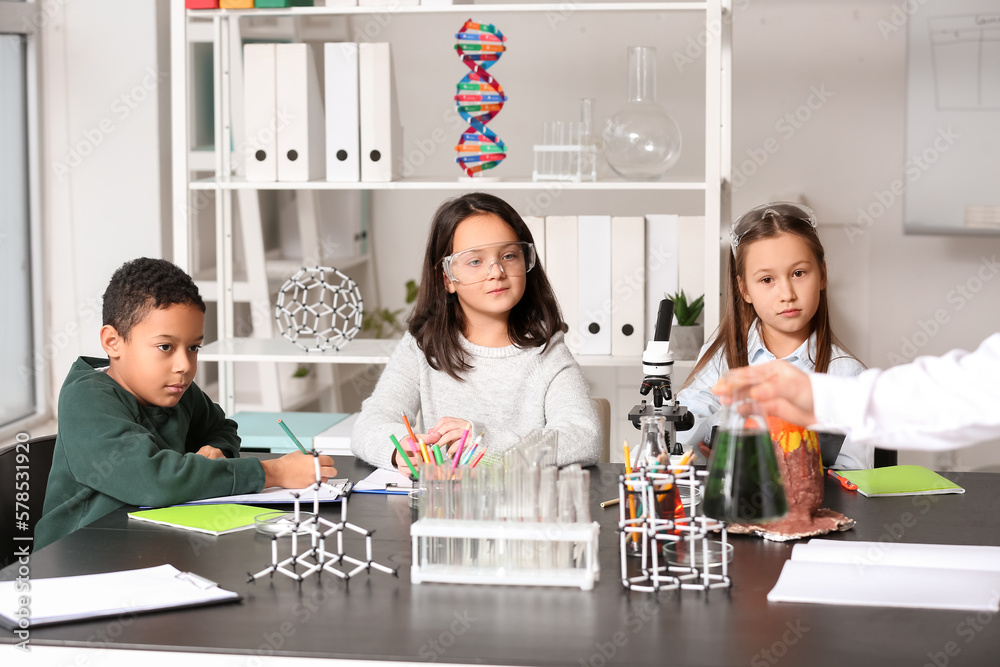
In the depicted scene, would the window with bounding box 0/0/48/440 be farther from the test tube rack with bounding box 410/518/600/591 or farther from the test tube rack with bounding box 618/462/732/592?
the test tube rack with bounding box 618/462/732/592

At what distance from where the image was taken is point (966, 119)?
11.6 ft

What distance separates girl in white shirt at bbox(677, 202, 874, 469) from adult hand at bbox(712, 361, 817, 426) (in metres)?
0.84

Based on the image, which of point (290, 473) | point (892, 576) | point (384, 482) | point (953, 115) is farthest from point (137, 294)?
point (953, 115)

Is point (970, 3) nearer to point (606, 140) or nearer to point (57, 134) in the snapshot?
point (606, 140)

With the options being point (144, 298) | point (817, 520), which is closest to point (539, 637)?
point (817, 520)

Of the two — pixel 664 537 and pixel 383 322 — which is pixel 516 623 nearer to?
pixel 664 537

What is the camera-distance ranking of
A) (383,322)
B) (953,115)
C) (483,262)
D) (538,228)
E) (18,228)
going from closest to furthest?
(483,262)
(538,228)
(18,228)
(953,115)
(383,322)

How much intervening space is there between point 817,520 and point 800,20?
2.79 metres

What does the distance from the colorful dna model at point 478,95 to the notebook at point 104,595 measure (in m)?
1.86

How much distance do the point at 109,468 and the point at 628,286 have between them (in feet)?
5.50

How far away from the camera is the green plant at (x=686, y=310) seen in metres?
2.82

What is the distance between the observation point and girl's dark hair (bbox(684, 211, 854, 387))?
6.89 ft

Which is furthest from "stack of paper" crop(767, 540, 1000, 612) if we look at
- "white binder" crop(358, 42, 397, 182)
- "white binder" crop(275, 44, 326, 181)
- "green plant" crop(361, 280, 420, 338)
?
"green plant" crop(361, 280, 420, 338)

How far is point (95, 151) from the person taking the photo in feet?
11.0
